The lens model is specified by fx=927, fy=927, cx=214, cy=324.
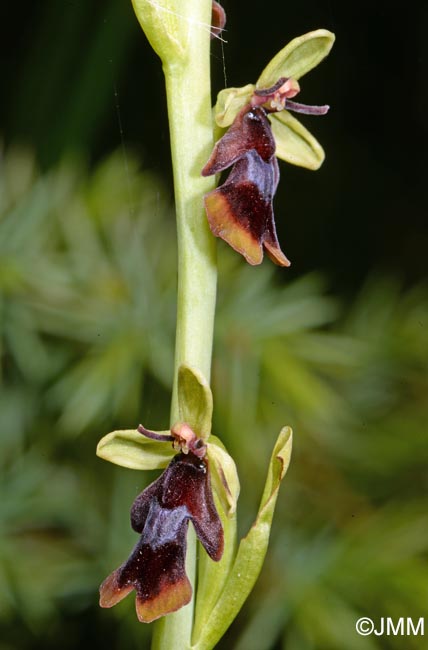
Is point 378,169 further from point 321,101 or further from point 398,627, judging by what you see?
point 398,627

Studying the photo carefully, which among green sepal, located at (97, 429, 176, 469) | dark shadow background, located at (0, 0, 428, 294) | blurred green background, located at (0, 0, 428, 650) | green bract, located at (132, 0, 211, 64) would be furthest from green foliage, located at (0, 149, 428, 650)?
dark shadow background, located at (0, 0, 428, 294)

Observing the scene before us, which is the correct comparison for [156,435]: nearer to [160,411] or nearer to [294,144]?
[294,144]

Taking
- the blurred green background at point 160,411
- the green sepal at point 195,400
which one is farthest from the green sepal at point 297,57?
the blurred green background at point 160,411

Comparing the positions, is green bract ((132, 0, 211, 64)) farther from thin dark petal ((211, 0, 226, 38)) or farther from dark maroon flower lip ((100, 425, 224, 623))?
dark maroon flower lip ((100, 425, 224, 623))

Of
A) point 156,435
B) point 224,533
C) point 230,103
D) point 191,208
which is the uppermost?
point 230,103

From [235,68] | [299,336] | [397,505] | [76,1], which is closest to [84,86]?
[76,1]

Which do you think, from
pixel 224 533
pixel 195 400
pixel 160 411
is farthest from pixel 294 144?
pixel 160 411
